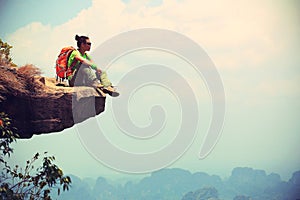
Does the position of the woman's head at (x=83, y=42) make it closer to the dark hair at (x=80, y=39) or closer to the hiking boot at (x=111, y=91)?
the dark hair at (x=80, y=39)

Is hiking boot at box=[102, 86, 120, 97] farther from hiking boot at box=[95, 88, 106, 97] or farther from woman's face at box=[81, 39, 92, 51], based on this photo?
woman's face at box=[81, 39, 92, 51]

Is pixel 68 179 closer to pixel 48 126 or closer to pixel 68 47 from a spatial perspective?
pixel 48 126

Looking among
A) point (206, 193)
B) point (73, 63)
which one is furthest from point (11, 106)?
point (206, 193)

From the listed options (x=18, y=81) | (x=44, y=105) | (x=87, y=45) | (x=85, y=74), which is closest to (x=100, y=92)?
(x=85, y=74)

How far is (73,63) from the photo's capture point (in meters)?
9.92

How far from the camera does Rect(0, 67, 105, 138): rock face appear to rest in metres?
9.31

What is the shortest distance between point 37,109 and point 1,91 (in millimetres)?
892

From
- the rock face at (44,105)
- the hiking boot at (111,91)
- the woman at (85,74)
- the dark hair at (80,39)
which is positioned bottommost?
the rock face at (44,105)

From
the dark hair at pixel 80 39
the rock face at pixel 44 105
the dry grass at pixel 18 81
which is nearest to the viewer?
the dry grass at pixel 18 81

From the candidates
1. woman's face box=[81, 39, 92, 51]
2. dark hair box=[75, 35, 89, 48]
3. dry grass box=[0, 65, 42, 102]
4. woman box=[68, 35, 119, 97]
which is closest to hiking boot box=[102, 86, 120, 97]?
woman box=[68, 35, 119, 97]

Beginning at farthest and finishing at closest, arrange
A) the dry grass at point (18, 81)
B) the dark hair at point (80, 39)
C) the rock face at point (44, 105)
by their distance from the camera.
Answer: the dark hair at point (80, 39) → the rock face at point (44, 105) → the dry grass at point (18, 81)

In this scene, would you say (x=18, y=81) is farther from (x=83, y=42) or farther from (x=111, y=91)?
(x=111, y=91)

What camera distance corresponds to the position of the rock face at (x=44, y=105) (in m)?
9.31

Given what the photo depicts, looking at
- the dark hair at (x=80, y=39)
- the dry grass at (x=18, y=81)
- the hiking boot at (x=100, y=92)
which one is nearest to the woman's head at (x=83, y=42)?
the dark hair at (x=80, y=39)
